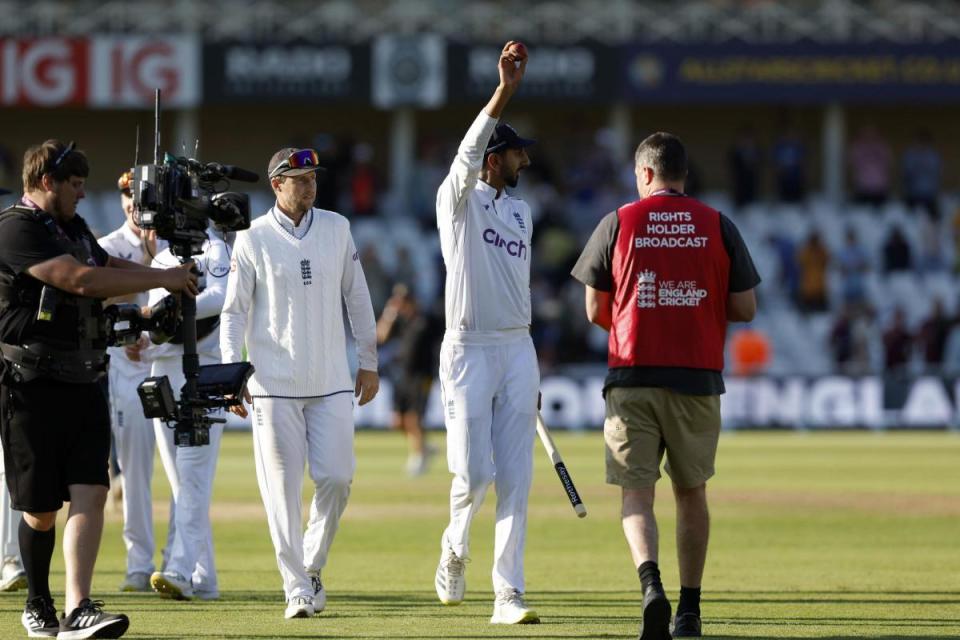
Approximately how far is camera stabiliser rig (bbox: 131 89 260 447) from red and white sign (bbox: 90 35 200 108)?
2832 cm

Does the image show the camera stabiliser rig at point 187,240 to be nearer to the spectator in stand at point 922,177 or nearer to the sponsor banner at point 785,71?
the sponsor banner at point 785,71

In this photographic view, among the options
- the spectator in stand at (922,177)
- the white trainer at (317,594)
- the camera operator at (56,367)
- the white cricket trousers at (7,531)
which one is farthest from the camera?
the spectator in stand at (922,177)

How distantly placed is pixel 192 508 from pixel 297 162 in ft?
7.80

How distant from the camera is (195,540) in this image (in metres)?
11.3

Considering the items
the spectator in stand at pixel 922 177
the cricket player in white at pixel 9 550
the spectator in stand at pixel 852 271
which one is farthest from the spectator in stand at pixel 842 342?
the cricket player in white at pixel 9 550

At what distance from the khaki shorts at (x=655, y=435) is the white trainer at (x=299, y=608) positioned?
1.94 metres

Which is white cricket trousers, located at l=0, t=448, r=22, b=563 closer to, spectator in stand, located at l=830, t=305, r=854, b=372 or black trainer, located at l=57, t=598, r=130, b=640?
black trainer, located at l=57, t=598, r=130, b=640

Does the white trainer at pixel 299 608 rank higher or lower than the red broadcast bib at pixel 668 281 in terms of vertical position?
lower

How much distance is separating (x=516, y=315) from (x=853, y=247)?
25.0 meters

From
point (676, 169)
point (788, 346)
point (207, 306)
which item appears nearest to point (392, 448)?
point (788, 346)

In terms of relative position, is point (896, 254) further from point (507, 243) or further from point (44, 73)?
point (507, 243)

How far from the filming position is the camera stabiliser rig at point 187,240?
9086 millimetres

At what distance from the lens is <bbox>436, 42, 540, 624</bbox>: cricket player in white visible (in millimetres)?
10242

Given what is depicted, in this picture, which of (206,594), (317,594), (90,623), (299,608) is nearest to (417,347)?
(206,594)
